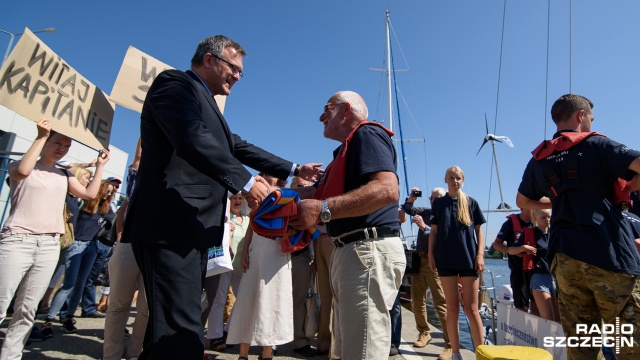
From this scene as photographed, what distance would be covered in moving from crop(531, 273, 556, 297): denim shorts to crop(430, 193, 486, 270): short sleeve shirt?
1149 millimetres

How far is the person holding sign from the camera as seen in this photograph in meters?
2.72

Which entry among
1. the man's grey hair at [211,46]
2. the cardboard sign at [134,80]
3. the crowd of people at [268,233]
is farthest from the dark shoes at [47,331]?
the man's grey hair at [211,46]

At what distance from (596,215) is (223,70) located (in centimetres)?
259

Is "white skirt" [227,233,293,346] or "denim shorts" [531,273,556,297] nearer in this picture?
"white skirt" [227,233,293,346]

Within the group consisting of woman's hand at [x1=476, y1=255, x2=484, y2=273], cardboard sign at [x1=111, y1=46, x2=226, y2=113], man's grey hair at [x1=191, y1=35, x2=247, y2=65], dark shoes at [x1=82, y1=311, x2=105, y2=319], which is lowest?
dark shoes at [x1=82, y1=311, x2=105, y2=319]

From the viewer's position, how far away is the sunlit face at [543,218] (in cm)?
483

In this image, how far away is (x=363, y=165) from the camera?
1899mm

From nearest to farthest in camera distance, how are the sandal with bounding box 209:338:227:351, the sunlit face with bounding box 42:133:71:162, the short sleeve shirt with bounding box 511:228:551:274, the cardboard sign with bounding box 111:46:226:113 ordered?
the sunlit face with bounding box 42:133:71:162
the cardboard sign with bounding box 111:46:226:113
the sandal with bounding box 209:338:227:351
the short sleeve shirt with bounding box 511:228:551:274

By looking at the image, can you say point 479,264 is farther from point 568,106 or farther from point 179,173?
point 179,173

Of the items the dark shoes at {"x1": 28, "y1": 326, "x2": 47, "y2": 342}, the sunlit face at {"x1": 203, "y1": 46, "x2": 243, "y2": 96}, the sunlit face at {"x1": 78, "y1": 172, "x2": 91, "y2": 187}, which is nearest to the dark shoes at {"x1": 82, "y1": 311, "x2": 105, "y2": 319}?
the dark shoes at {"x1": 28, "y1": 326, "x2": 47, "y2": 342}

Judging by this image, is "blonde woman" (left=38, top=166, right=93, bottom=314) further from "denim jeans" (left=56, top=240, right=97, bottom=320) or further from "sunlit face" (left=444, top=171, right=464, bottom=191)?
"sunlit face" (left=444, top=171, right=464, bottom=191)

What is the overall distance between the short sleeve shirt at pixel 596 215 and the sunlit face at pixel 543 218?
8.66 ft

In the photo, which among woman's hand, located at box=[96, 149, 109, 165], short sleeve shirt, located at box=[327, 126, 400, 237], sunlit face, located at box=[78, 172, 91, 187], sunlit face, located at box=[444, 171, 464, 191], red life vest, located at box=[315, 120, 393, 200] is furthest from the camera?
sunlit face, located at box=[444, 171, 464, 191]

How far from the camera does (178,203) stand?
67.3 inches
